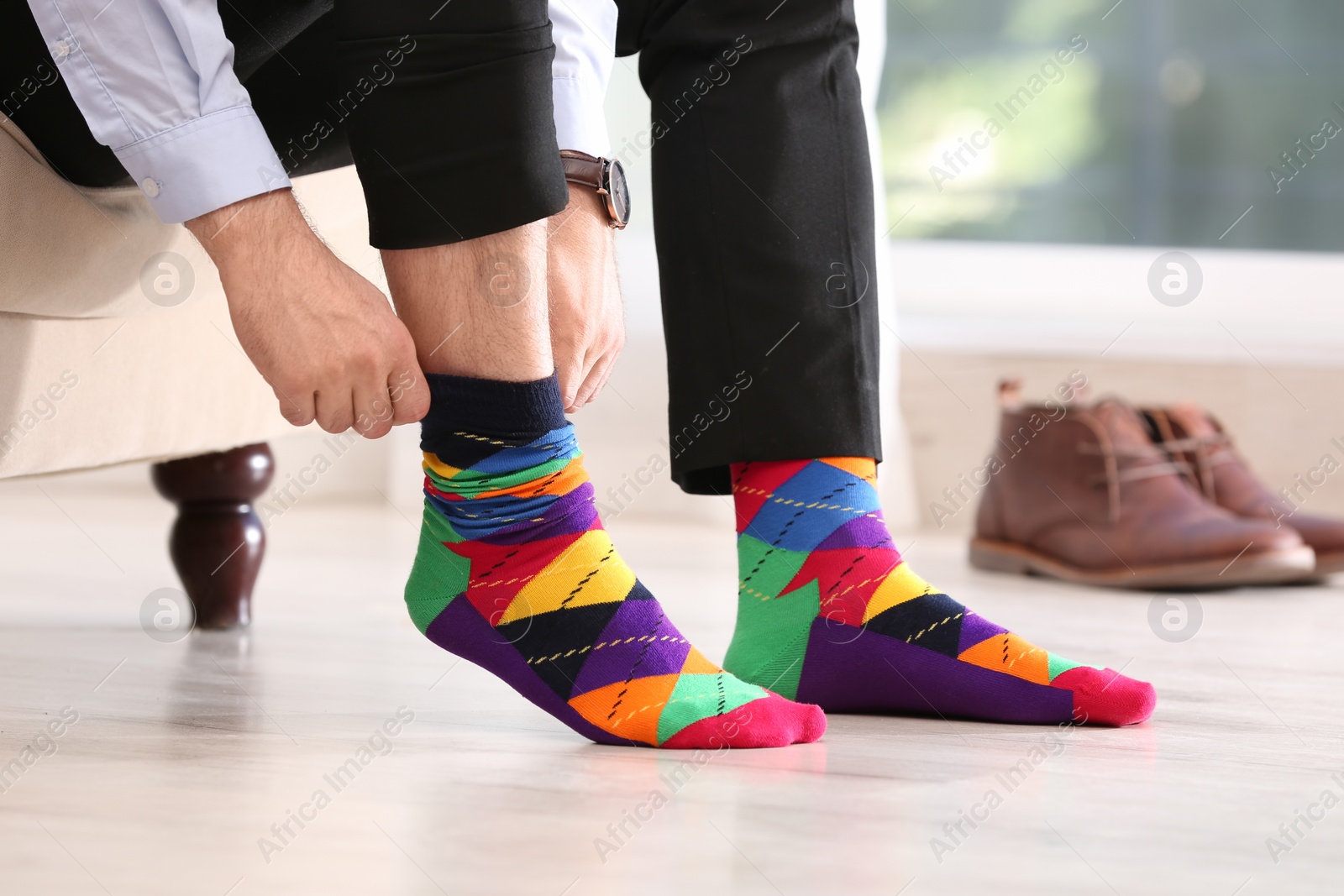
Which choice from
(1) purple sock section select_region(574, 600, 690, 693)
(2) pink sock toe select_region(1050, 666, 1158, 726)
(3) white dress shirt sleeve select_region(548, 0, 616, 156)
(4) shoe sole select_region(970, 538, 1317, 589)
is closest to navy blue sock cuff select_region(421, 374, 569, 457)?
(1) purple sock section select_region(574, 600, 690, 693)

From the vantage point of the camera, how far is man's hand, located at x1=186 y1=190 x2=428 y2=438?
1.80ft

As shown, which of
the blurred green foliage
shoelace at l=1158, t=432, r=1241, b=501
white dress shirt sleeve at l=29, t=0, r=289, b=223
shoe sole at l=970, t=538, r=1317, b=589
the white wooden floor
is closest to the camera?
the white wooden floor

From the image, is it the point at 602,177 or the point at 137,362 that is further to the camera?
the point at 137,362

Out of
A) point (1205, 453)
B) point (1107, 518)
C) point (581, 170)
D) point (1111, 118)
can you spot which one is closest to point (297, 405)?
point (581, 170)

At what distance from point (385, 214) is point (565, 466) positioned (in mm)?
158

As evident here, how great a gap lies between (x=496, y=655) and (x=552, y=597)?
0.15 ft

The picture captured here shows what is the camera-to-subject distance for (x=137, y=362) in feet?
3.18

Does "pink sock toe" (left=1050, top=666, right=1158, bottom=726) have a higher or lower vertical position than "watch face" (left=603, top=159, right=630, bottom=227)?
lower

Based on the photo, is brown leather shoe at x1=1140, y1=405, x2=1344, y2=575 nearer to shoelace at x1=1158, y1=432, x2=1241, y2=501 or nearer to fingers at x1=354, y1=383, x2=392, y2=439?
shoelace at x1=1158, y1=432, x2=1241, y2=501

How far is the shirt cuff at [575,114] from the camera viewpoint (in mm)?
752

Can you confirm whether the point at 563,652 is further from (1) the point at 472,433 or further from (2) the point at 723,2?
(2) the point at 723,2

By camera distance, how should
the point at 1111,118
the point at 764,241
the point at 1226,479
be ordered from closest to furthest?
the point at 764,241 < the point at 1226,479 < the point at 1111,118

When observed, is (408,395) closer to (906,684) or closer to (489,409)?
(489,409)

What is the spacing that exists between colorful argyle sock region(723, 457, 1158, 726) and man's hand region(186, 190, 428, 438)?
0.27 meters
